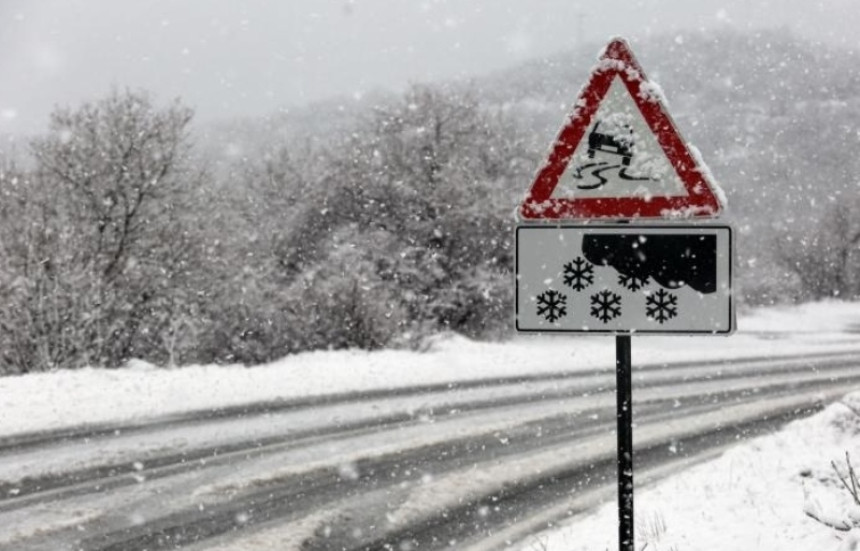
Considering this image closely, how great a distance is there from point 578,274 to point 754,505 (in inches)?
124

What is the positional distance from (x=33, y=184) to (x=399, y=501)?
17.4 meters

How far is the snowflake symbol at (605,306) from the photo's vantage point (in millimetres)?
3281

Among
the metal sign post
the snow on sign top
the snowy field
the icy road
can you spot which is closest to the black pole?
the metal sign post

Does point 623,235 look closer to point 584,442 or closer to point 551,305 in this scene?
point 551,305

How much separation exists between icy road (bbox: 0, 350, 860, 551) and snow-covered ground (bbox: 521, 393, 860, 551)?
517mm

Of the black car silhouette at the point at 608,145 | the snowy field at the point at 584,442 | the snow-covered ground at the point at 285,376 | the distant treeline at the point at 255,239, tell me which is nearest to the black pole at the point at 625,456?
the snowy field at the point at 584,442

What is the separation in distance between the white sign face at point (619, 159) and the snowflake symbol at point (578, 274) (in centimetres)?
28

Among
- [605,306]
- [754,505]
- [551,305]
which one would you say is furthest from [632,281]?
[754,505]

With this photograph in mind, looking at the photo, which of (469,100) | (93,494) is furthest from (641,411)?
(469,100)

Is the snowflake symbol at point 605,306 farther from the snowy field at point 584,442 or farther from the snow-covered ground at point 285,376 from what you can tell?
the snow-covered ground at point 285,376

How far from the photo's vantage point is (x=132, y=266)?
2033 cm

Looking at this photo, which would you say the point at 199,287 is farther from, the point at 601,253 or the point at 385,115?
the point at 601,253

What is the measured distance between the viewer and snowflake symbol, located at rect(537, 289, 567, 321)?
332cm

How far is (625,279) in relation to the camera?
326 cm
